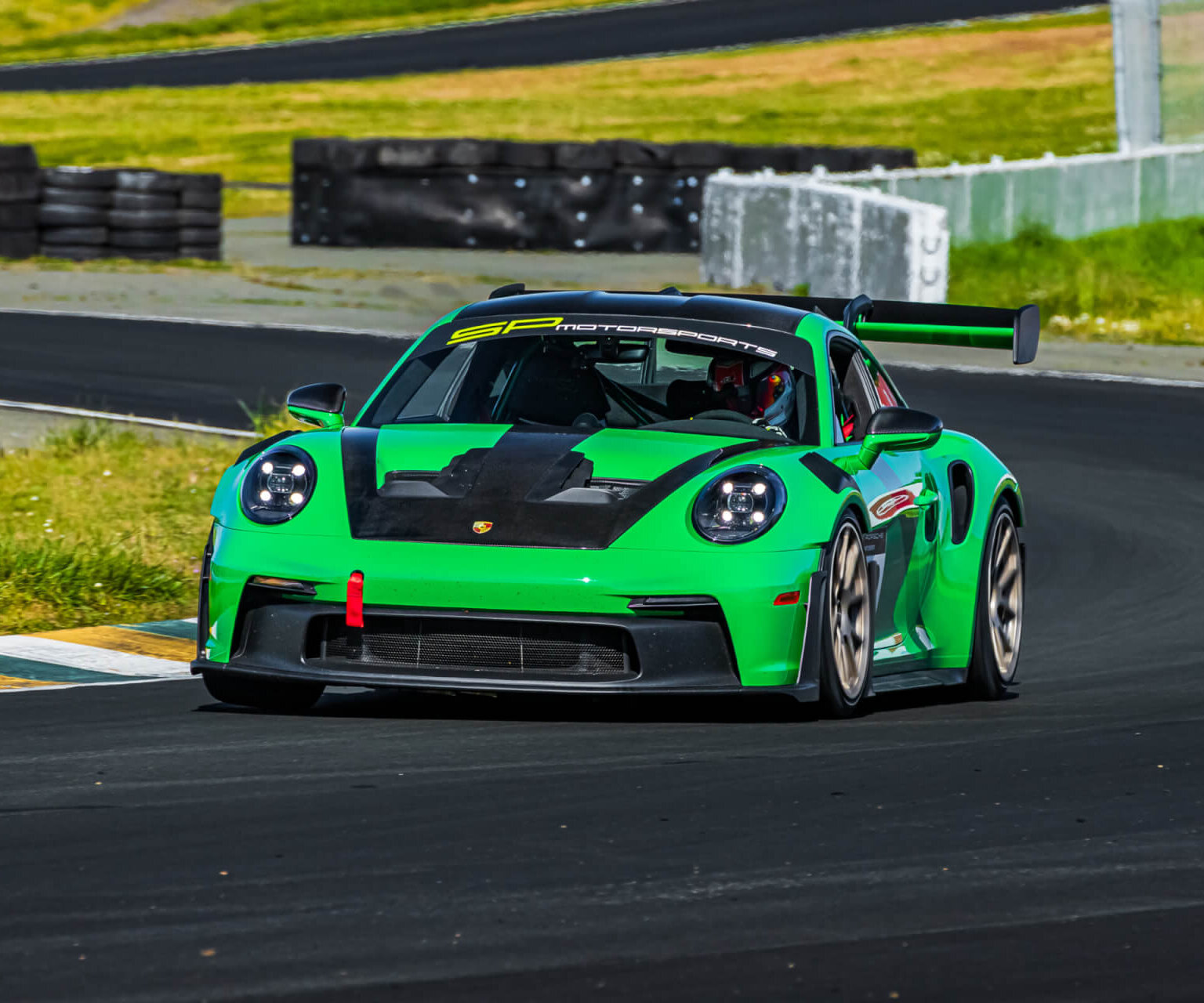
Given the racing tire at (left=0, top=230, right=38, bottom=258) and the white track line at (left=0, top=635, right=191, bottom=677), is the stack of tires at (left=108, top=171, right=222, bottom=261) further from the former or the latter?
the white track line at (left=0, top=635, right=191, bottom=677)

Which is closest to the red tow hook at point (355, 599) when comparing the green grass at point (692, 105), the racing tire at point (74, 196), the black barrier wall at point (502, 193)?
the racing tire at point (74, 196)

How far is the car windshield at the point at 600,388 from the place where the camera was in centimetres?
888

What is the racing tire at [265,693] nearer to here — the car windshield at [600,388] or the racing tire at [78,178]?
the car windshield at [600,388]

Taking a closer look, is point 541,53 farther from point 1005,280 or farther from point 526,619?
point 526,619

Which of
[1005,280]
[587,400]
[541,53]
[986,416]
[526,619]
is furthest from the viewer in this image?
[541,53]

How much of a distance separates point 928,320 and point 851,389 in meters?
0.46

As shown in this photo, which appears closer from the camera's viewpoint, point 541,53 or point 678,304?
point 678,304

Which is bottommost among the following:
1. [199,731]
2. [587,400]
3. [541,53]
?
[199,731]

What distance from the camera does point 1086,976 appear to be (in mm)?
5148

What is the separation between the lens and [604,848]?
6199 mm

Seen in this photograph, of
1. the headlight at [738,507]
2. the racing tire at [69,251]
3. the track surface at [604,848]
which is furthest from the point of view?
the racing tire at [69,251]

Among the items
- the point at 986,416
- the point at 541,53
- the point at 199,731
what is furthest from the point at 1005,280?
the point at 541,53

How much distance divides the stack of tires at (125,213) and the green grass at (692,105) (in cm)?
1688

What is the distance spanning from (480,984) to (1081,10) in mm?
59456
